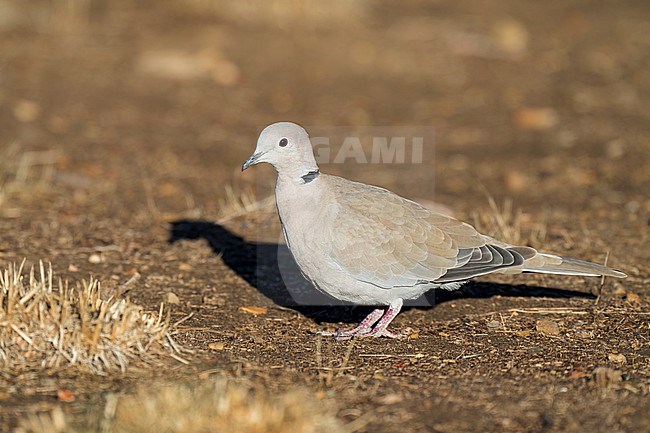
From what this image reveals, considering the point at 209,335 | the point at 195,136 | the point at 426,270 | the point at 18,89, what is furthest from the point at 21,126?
the point at 426,270

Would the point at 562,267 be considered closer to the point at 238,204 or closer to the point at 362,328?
the point at 362,328

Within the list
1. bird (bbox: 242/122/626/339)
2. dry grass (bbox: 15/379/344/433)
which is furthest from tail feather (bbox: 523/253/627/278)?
dry grass (bbox: 15/379/344/433)

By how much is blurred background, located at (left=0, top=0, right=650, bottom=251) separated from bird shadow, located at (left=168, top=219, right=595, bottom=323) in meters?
0.72

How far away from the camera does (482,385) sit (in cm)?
392

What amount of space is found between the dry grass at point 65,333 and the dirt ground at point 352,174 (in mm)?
113

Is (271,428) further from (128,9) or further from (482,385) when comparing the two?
(128,9)

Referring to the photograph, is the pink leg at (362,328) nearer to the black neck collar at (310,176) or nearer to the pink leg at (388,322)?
the pink leg at (388,322)

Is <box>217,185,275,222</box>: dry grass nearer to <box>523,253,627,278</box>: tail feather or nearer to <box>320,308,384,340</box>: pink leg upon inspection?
<box>320,308,384,340</box>: pink leg

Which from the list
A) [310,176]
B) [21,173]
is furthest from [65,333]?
[21,173]

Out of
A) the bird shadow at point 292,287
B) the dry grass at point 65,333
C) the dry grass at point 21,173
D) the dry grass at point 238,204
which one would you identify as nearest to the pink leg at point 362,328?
the bird shadow at point 292,287

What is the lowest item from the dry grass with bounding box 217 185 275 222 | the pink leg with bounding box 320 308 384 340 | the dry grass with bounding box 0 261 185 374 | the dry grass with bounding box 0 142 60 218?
the pink leg with bounding box 320 308 384 340

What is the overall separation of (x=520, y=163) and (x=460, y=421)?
4735 mm

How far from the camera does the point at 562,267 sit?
464 centimetres

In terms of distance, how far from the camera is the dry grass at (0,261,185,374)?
12.8 feet
